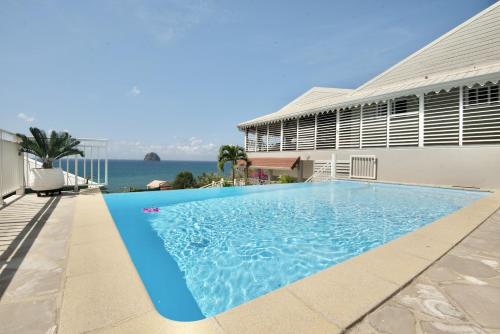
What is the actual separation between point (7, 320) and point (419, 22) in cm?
1906

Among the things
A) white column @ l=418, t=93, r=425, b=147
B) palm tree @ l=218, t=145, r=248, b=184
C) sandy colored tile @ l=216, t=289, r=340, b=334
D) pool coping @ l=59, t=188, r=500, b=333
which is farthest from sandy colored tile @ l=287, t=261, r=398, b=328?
palm tree @ l=218, t=145, r=248, b=184

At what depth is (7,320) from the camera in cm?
206

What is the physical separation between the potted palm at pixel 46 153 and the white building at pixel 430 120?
51.4 feet

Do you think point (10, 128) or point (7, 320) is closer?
point (7, 320)

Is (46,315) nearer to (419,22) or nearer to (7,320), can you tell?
(7,320)

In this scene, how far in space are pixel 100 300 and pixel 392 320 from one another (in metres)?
2.71

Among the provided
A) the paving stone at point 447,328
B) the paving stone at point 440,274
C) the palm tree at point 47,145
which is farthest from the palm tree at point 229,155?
the paving stone at point 447,328

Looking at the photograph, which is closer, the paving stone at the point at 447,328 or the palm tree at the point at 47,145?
the paving stone at the point at 447,328

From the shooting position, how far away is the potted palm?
28.9 ft

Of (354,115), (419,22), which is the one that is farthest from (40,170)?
(419,22)

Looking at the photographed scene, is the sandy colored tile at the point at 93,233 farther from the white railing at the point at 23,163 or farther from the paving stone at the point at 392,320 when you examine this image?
the white railing at the point at 23,163

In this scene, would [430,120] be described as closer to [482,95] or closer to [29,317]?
[482,95]

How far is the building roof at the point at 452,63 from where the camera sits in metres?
11.9

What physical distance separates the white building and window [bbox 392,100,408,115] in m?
0.05
